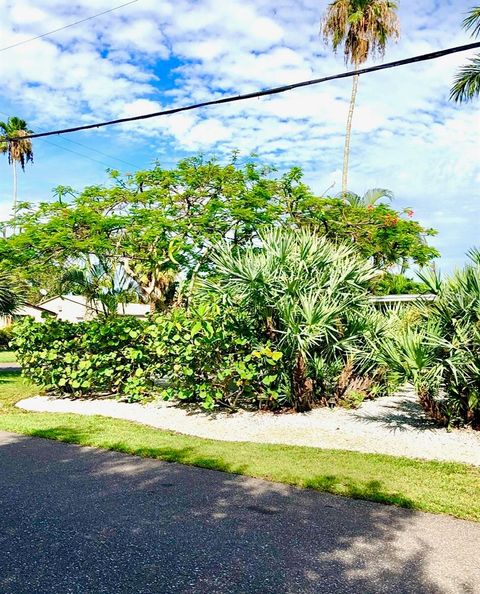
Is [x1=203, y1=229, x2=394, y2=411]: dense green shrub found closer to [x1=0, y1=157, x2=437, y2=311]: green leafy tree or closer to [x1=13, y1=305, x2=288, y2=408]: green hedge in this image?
[x1=13, y1=305, x2=288, y2=408]: green hedge

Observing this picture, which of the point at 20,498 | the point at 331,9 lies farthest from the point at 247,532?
the point at 331,9

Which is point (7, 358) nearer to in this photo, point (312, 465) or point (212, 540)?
point (312, 465)

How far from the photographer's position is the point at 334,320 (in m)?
9.66

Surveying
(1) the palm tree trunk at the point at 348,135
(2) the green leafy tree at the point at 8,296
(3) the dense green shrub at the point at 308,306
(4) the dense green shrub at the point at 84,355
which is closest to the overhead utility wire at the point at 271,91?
(3) the dense green shrub at the point at 308,306

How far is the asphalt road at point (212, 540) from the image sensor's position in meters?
3.45

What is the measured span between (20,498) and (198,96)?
21.6 feet

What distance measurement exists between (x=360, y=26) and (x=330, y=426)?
2076 centimetres

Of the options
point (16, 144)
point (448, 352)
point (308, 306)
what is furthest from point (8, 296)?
point (16, 144)

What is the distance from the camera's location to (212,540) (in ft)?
13.5

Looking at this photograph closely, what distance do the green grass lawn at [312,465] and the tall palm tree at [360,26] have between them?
830 inches

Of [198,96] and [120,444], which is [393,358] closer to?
[120,444]

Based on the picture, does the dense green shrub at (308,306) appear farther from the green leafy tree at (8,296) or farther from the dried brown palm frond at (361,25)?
the dried brown palm frond at (361,25)

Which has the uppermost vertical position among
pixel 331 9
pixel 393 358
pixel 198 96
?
pixel 331 9

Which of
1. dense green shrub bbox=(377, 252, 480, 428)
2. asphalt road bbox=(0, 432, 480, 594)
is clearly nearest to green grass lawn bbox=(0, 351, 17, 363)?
dense green shrub bbox=(377, 252, 480, 428)
